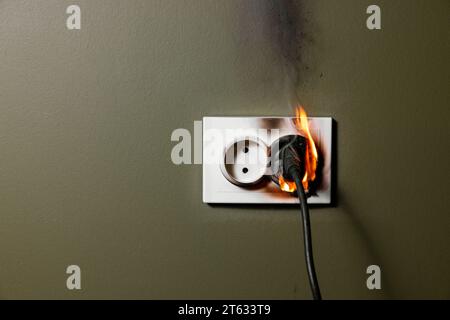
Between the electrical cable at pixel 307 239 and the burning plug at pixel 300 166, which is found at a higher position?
the burning plug at pixel 300 166

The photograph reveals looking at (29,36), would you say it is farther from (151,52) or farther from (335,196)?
(335,196)

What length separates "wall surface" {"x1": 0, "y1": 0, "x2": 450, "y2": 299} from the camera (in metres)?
0.53

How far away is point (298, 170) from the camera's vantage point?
0.50 metres

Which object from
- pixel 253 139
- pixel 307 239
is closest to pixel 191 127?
pixel 253 139

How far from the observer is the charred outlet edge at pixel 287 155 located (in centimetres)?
50

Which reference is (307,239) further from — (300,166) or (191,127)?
(191,127)

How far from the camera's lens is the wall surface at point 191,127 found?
0.53 meters

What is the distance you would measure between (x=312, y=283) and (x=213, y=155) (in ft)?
0.62

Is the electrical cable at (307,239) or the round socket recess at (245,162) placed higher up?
the round socket recess at (245,162)

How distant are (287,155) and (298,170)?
22mm

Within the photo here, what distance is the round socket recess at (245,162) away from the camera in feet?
1.71

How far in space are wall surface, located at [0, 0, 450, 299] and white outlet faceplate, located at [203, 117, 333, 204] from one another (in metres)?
0.02
